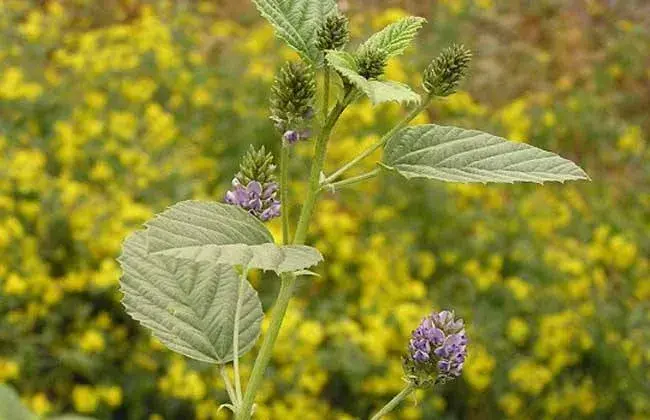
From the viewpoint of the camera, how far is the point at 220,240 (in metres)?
0.49

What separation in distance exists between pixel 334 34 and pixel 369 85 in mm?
41

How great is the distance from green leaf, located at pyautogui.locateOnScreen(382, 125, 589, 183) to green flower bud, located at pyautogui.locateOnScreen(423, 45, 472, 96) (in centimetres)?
2

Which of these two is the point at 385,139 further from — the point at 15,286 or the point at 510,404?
the point at 510,404

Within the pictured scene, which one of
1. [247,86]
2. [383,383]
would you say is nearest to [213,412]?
[383,383]

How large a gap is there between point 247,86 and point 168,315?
268cm

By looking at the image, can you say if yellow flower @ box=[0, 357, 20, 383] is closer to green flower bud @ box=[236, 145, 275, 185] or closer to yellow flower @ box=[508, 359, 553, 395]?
yellow flower @ box=[508, 359, 553, 395]

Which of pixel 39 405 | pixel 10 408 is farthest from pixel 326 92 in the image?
pixel 39 405

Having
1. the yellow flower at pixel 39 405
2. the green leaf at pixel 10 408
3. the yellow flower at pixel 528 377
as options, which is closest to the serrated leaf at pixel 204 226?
the green leaf at pixel 10 408

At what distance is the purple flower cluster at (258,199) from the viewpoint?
560mm

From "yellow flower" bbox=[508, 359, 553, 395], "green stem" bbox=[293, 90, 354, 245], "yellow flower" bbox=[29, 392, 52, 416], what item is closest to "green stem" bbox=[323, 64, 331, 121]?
"green stem" bbox=[293, 90, 354, 245]

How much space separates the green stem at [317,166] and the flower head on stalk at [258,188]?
28 millimetres

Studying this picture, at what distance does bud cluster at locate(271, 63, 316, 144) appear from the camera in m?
0.53

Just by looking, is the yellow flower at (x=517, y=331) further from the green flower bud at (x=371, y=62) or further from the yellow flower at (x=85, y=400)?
the green flower bud at (x=371, y=62)

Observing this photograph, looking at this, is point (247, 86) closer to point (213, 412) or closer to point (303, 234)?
point (213, 412)
